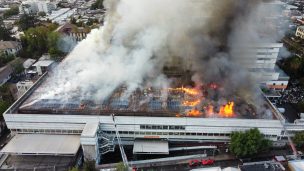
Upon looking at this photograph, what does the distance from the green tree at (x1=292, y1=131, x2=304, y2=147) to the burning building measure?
1158 mm

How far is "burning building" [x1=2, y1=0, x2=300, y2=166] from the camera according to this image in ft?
82.4

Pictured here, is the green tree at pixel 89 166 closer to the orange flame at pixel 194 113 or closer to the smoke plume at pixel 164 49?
the smoke plume at pixel 164 49

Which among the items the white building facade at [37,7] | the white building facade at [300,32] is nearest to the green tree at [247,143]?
the white building facade at [300,32]

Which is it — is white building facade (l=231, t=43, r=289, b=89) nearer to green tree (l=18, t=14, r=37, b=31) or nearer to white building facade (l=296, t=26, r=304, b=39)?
white building facade (l=296, t=26, r=304, b=39)

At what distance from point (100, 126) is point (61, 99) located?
542 cm

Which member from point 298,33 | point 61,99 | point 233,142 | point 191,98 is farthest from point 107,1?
point 298,33

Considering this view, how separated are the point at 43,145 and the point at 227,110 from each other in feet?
57.3

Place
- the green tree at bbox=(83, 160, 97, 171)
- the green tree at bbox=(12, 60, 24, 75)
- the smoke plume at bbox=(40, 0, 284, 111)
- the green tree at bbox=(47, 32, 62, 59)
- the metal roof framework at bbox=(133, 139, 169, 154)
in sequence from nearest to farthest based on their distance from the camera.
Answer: the green tree at bbox=(83, 160, 97, 171), the metal roof framework at bbox=(133, 139, 169, 154), the smoke plume at bbox=(40, 0, 284, 111), the green tree at bbox=(12, 60, 24, 75), the green tree at bbox=(47, 32, 62, 59)

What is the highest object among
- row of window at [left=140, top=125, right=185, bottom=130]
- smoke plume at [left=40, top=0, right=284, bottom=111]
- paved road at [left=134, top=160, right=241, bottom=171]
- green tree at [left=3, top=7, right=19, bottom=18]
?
smoke plume at [left=40, top=0, right=284, bottom=111]

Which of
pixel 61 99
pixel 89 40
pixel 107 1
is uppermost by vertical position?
pixel 107 1

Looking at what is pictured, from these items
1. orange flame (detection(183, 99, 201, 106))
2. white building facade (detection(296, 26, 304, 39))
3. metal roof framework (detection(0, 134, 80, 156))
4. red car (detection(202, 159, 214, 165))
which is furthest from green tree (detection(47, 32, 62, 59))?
white building facade (detection(296, 26, 304, 39))

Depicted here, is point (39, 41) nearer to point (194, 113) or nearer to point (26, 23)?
point (26, 23)

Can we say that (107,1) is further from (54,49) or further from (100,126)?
(100,126)

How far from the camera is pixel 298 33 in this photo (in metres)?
57.2
